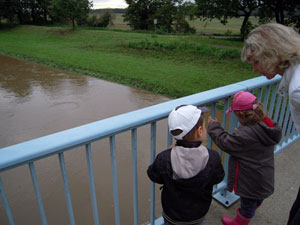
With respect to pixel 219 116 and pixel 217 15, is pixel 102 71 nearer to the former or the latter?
pixel 219 116

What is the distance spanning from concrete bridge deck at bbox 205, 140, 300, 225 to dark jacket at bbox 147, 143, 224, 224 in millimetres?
770

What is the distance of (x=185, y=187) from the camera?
1509 millimetres

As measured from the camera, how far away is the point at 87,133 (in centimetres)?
132

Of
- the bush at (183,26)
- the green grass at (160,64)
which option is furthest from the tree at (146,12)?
the green grass at (160,64)

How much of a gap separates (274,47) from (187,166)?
828 millimetres

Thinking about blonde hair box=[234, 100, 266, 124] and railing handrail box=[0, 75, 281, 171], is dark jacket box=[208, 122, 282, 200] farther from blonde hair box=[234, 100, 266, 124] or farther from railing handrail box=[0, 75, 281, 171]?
railing handrail box=[0, 75, 281, 171]

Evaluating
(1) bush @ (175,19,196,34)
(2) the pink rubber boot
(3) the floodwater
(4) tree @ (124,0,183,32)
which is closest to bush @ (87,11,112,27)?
(4) tree @ (124,0,183,32)

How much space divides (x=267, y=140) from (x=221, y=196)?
0.98m

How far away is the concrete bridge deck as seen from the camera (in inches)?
90.9

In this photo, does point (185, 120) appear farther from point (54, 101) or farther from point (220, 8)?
point (220, 8)

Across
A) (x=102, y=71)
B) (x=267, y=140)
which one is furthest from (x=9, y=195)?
(x=102, y=71)

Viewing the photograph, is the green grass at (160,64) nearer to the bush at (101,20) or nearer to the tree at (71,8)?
the tree at (71,8)

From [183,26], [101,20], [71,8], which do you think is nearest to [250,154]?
[71,8]

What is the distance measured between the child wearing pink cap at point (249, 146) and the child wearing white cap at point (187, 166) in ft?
1.03
